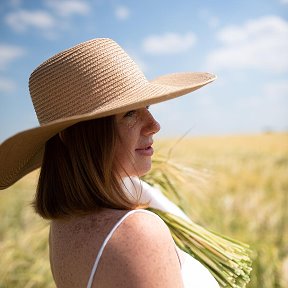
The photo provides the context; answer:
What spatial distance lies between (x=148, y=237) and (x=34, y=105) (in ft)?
1.61

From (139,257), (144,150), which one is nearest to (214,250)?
(144,150)

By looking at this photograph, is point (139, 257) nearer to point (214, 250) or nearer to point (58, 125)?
point (58, 125)

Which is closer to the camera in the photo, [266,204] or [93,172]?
[93,172]

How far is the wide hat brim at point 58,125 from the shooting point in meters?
0.98

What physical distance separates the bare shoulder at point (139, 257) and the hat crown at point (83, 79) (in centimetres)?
27

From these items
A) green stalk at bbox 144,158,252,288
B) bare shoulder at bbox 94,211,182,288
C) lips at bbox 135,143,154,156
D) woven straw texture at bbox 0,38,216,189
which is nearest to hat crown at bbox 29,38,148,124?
woven straw texture at bbox 0,38,216,189

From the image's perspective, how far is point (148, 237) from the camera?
87 cm

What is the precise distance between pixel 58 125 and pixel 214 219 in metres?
2.12

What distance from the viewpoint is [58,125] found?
0.98 metres

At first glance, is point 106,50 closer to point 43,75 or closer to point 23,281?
point 43,75

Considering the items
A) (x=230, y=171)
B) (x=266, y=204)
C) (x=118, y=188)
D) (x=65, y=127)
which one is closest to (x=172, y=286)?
(x=118, y=188)

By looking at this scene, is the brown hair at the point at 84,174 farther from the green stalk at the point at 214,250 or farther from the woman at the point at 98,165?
the green stalk at the point at 214,250

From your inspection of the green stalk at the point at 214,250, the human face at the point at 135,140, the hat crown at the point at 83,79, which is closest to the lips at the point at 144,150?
the human face at the point at 135,140

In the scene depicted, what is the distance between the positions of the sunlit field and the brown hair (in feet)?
1.97
